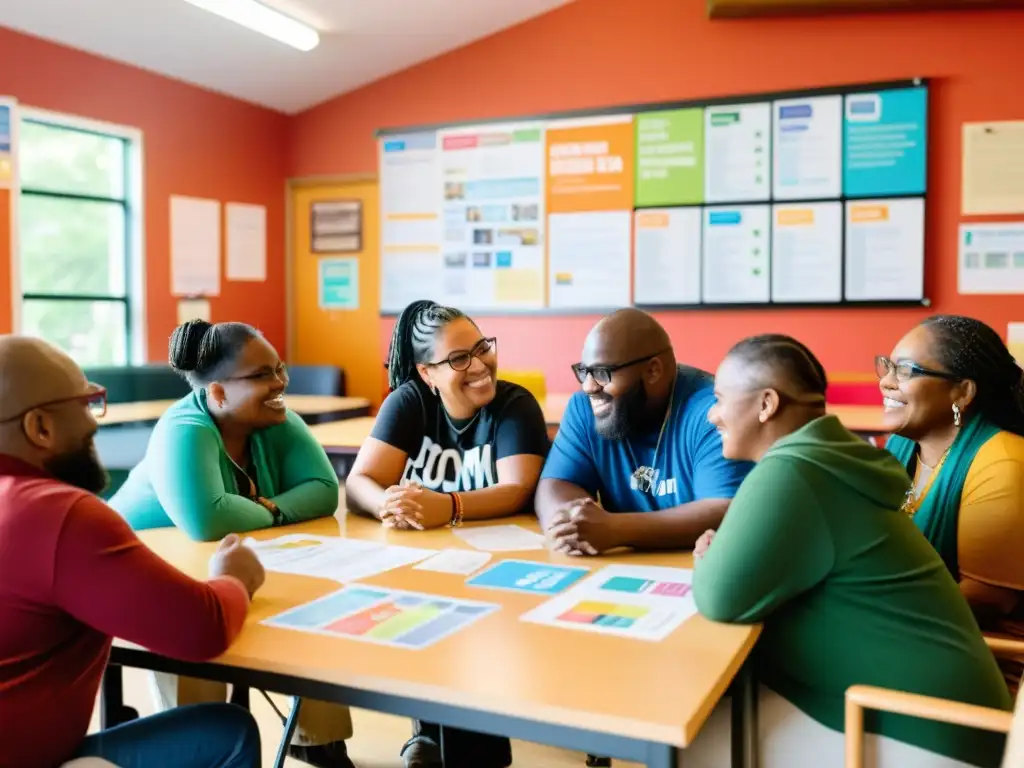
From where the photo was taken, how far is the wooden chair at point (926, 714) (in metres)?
1.20

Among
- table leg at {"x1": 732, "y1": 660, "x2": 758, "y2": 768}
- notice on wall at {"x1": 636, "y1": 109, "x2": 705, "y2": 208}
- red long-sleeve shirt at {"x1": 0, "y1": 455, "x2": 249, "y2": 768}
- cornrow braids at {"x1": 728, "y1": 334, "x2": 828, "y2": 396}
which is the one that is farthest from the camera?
notice on wall at {"x1": 636, "y1": 109, "x2": 705, "y2": 208}

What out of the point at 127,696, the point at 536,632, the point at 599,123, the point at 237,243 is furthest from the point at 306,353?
the point at 536,632

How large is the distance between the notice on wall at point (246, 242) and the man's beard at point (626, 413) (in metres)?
4.66

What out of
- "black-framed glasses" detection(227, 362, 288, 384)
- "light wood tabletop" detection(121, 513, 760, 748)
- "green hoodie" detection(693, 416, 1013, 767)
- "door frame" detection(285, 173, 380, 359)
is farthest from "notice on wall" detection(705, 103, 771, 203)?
"light wood tabletop" detection(121, 513, 760, 748)

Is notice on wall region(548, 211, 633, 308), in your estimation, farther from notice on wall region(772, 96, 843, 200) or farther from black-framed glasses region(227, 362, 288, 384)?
black-framed glasses region(227, 362, 288, 384)

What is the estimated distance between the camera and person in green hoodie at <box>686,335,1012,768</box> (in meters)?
1.39

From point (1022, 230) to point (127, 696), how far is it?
460 cm

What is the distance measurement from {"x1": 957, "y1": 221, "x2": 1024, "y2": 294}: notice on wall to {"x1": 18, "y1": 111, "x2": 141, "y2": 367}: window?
462 cm

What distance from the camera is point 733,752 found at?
4.95 ft

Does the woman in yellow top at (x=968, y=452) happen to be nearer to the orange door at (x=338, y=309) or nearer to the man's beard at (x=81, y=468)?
the man's beard at (x=81, y=468)

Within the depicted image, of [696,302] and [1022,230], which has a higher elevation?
[1022,230]

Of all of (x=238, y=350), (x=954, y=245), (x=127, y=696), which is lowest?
(x=127, y=696)

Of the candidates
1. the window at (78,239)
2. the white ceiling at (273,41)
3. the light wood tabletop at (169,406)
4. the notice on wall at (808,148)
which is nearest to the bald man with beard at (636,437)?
the light wood tabletop at (169,406)

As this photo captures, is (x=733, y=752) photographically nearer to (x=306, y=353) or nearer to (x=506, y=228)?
(x=506, y=228)
